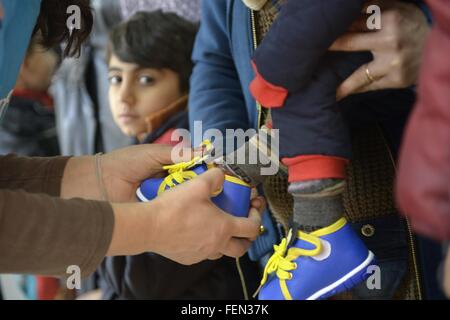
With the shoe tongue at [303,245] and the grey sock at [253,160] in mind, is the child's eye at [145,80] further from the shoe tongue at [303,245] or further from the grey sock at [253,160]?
the shoe tongue at [303,245]

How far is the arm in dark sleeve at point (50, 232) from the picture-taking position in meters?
0.59

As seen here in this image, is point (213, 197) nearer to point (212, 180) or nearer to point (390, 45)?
point (212, 180)

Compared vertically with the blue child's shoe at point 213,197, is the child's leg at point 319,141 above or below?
above

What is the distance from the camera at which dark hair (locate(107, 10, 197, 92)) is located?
1225mm

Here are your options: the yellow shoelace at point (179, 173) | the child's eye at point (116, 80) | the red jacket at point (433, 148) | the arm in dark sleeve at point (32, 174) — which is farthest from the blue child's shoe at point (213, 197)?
the child's eye at point (116, 80)

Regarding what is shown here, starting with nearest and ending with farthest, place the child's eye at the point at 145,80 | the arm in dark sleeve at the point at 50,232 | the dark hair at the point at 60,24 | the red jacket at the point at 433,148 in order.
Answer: the red jacket at the point at 433,148
the arm in dark sleeve at the point at 50,232
the dark hair at the point at 60,24
the child's eye at the point at 145,80

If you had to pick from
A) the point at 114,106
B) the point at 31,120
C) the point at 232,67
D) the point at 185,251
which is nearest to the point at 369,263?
the point at 185,251

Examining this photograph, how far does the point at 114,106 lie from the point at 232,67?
0.39m

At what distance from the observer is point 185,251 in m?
0.71

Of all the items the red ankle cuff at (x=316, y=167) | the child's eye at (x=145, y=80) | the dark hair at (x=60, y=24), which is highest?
the dark hair at (x=60, y=24)

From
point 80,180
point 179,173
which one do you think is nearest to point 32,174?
point 80,180

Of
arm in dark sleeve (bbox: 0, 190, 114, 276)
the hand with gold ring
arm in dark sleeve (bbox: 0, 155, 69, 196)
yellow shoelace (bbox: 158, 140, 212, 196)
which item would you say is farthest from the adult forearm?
the hand with gold ring

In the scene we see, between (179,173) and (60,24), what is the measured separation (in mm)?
256

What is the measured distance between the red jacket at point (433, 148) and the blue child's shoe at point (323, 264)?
0.29m
